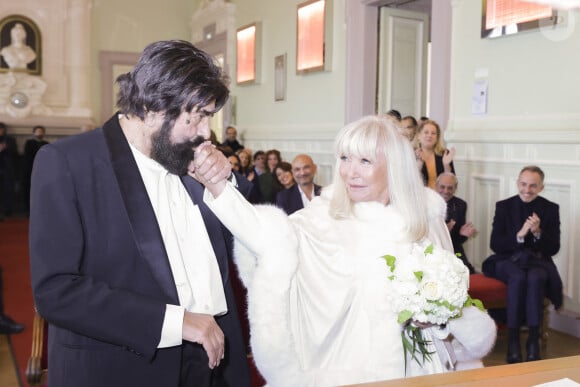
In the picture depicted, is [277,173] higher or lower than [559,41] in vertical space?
lower

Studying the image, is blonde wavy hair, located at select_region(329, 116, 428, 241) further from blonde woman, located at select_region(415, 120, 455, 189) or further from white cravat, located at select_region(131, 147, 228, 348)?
blonde woman, located at select_region(415, 120, 455, 189)

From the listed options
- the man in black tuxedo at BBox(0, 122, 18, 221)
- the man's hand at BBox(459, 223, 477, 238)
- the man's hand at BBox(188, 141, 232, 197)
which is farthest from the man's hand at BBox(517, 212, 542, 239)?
the man in black tuxedo at BBox(0, 122, 18, 221)

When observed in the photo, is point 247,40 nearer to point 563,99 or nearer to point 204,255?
point 563,99

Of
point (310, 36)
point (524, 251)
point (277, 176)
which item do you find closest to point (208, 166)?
point (524, 251)

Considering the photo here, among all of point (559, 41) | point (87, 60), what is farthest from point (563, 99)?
point (87, 60)

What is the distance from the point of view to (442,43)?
6938mm

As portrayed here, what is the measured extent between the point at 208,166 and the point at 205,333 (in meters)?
0.53

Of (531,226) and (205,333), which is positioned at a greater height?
(205,333)

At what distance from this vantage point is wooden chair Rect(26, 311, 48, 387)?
2.57m

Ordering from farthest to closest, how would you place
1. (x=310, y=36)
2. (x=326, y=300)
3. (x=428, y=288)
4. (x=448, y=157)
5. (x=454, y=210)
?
(x=310, y=36) < (x=448, y=157) < (x=454, y=210) < (x=326, y=300) < (x=428, y=288)

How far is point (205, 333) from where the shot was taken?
5.79ft

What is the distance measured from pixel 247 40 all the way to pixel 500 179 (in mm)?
6599

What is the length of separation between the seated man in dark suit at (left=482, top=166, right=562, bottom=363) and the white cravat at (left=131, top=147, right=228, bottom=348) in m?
3.40

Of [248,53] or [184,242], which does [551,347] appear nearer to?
[184,242]
